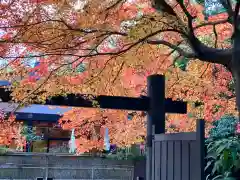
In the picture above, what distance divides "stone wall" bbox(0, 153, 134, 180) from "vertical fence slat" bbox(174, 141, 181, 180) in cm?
564

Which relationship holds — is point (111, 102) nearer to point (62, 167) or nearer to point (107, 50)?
point (107, 50)

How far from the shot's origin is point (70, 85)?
4484 mm

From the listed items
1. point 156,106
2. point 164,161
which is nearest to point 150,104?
point 156,106

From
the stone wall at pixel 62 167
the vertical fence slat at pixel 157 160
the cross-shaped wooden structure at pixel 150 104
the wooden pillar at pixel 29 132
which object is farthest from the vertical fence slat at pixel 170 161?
the wooden pillar at pixel 29 132

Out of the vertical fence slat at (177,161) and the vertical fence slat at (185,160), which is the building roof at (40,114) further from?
the vertical fence slat at (185,160)

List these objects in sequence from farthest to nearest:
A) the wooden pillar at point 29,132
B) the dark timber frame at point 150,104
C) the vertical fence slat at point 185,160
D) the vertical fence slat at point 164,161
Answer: the wooden pillar at point 29,132
the dark timber frame at point 150,104
the vertical fence slat at point 164,161
the vertical fence slat at point 185,160

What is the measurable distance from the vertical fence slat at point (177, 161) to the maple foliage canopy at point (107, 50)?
955mm

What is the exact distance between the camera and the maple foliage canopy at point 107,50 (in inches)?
141

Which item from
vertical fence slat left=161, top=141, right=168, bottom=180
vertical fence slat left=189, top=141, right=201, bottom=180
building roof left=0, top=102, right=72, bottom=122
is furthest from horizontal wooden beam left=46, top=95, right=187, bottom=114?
building roof left=0, top=102, right=72, bottom=122

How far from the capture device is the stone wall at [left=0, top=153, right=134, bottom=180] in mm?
8617

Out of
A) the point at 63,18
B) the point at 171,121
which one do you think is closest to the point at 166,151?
the point at 63,18

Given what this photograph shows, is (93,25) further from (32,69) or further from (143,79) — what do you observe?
(143,79)

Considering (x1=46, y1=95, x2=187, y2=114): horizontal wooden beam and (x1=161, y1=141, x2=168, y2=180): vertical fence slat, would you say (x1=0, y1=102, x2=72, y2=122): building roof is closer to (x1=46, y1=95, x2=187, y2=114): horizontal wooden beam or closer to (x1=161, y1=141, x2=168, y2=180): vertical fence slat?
(x1=46, y1=95, x2=187, y2=114): horizontal wooden beam

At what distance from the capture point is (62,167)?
29.3ft
